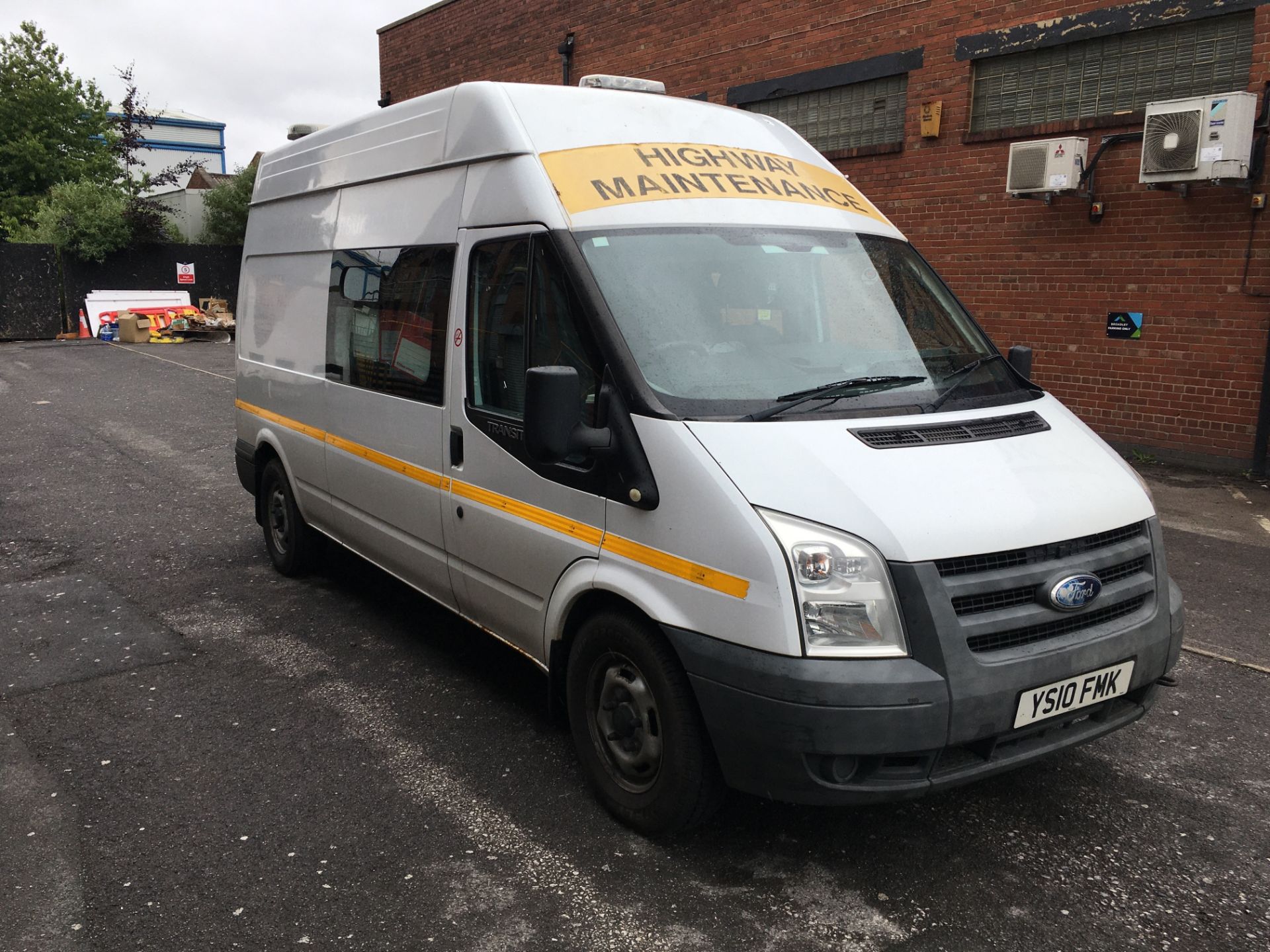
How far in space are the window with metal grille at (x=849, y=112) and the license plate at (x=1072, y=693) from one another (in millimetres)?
9313

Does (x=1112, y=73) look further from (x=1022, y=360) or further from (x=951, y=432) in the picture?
(x=951, y=432)

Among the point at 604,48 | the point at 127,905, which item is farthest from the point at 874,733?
the point at 604,48

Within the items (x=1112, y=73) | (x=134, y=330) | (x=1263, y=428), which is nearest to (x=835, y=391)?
(x=1263, y=428)

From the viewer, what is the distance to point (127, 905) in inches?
124

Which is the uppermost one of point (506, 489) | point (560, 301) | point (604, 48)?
point (604, 48)

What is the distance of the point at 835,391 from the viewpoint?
3.52 metres

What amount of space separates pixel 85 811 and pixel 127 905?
0.70 metres

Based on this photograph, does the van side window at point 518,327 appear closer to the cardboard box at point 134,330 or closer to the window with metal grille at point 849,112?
the window with metal grille at point 849,112

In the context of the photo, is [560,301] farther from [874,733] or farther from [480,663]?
[480,663]

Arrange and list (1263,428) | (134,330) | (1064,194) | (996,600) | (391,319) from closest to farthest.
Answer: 1. (996,600)
2. (391,319)
3. (1263,428)
4. (1064,194)
5. (134,330)

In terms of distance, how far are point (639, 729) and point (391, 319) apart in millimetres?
2391

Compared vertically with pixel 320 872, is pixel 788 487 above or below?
above

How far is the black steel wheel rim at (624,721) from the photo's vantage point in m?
3.40

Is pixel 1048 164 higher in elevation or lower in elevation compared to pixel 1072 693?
higher
